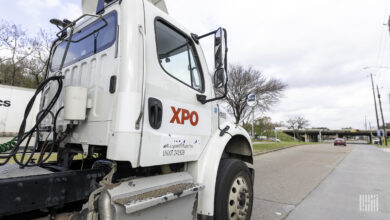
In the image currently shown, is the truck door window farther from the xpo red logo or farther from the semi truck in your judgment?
the xpo red logo

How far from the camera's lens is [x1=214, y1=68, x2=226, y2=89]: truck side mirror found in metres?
2.33

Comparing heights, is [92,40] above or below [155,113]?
above

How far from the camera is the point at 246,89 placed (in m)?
16.1

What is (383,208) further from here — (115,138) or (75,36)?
(75,36)

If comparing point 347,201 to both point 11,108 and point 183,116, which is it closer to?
point 183,116

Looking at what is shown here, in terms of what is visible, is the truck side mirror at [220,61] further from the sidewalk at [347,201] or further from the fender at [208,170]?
the sidewalk at [347,201]

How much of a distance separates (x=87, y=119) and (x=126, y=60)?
2.32ft

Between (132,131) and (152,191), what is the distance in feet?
1.79

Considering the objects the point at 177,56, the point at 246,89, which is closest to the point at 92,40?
the point at 177,56

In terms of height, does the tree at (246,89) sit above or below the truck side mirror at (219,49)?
above

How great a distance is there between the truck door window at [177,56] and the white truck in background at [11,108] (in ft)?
33.2

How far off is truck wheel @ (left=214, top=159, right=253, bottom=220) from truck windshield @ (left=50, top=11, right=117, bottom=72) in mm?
1873

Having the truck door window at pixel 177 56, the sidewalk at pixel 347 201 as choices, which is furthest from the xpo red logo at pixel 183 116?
the sidewalk at pixel 347 201

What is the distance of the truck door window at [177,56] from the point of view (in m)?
2.15
